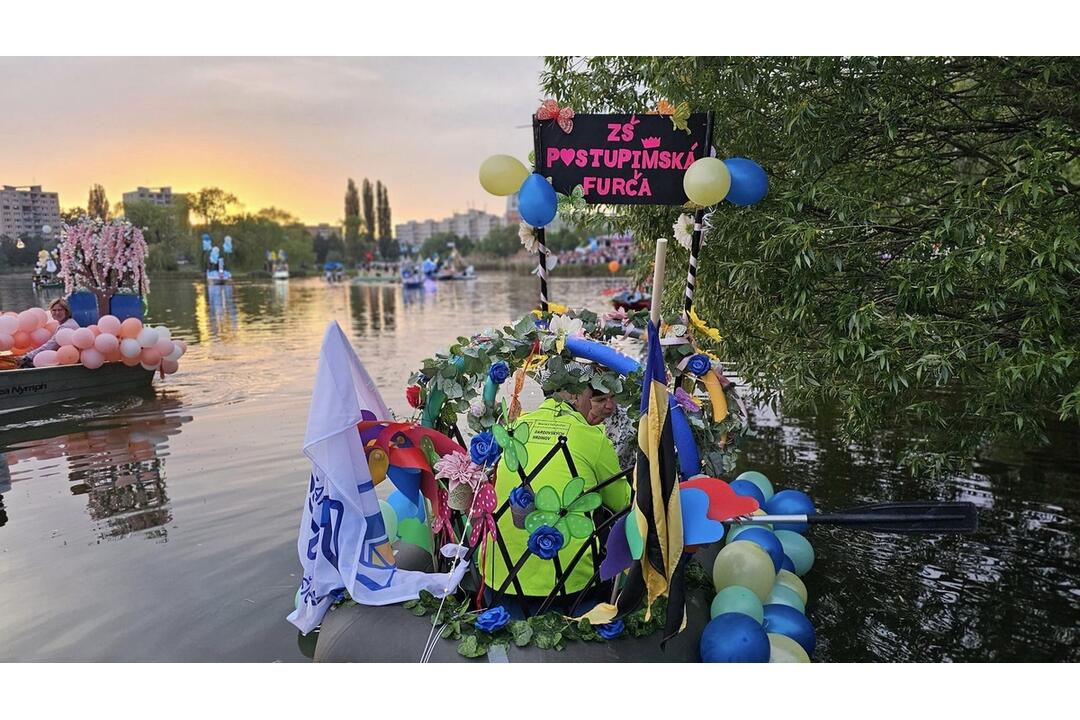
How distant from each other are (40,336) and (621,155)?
1290 cm

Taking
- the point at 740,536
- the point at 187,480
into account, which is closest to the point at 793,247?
the point at 740,536

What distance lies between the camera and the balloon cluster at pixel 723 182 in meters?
5.49

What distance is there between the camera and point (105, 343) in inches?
540

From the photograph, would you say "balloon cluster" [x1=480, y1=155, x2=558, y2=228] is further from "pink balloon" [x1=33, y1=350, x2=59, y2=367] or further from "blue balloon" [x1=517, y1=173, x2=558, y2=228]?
"pink balloon" [x1=33, y1=350, x2=59, y2=367]

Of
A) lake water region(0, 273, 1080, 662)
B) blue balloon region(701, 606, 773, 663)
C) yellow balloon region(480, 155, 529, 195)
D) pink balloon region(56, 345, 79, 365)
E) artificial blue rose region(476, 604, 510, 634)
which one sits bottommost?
lake water region(0, 273, 1080, 662)

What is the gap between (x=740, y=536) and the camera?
5.34 metres

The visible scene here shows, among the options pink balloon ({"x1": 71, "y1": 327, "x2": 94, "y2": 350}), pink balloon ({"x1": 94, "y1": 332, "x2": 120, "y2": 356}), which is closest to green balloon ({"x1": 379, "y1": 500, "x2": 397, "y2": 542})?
pink balloon ({"x1": 94, "y1": 332, "x2": 120, "y2": 356})

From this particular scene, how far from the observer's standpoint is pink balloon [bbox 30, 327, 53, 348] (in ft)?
47.2

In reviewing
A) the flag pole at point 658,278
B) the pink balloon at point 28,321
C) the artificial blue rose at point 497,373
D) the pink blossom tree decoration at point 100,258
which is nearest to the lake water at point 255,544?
the artificial blue rose at point 497,373

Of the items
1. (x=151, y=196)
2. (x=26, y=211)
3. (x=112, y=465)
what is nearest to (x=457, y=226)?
(x=151, y=196)

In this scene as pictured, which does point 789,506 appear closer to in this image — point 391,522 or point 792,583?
point 792,583

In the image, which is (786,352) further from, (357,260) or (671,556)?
(357,260)

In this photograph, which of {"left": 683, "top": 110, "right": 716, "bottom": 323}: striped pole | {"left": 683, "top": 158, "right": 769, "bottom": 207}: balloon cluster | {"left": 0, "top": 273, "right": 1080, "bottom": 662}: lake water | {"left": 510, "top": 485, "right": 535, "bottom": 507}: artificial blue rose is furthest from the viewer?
{"left": 683, "top": 110, "right": 716, "bottom": 323}: striped pole

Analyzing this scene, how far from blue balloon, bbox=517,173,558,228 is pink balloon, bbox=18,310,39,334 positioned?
486 inches
